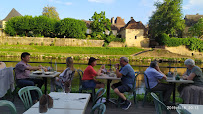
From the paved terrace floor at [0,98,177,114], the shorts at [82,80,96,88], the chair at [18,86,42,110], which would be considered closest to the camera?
the chair at [18,86,42,110]

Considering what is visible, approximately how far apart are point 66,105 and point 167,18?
3535cm

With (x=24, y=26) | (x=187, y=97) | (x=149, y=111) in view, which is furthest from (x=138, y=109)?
(x=24, y=26)

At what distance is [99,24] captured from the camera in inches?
1458

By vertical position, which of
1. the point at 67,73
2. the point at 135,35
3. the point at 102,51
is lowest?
the point at 102,51

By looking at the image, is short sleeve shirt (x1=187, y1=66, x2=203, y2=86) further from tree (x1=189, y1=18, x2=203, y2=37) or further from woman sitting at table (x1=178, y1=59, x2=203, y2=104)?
tree (x1=189, y1=18, x2=203, y2=37)

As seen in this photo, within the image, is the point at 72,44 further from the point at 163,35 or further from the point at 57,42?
the point at 163,35

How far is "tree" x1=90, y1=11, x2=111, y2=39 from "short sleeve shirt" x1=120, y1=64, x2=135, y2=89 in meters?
33.7

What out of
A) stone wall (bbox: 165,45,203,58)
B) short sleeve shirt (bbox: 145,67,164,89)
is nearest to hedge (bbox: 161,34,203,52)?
stone wall (bbox: 165,45,203,58)

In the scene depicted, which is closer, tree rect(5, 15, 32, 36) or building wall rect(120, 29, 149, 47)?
tree rect(5, 15, 32, 36)

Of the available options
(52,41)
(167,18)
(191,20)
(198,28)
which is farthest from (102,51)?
(191,20)

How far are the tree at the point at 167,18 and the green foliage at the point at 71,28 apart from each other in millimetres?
16526

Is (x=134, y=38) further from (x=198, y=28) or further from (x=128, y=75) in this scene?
(x=128, y=75)

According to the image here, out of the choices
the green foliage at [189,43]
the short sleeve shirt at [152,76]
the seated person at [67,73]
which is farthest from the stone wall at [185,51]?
the seated person at [67,73]

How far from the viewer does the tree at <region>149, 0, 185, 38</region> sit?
33500 millimetres
